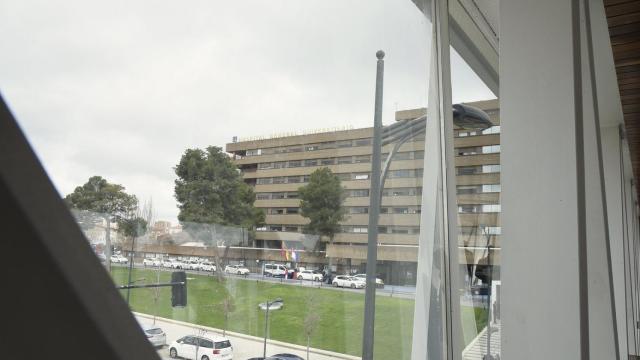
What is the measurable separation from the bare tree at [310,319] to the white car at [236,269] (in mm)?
344

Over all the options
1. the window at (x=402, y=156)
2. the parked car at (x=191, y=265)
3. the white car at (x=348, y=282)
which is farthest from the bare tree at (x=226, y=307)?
the window at (x=402, y=156)

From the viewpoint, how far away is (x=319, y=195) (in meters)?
1.71

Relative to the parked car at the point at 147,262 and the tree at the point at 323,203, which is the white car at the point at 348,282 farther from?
the parked car at the point at 147,262

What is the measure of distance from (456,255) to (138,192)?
73.1 inches

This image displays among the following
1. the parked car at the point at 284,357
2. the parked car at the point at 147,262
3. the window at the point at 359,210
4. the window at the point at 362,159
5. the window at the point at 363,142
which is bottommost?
the parked car at the point at 284,357

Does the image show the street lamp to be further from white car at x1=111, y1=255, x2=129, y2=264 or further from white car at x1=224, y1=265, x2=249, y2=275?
white car at x1=111, y1=255, x2=129, y2=264

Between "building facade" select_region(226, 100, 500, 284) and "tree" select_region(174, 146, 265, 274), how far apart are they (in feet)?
0.13

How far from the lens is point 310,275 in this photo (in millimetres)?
1650

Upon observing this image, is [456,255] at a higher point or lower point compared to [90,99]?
lower

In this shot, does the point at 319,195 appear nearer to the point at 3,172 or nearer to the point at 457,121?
the point at 457,121

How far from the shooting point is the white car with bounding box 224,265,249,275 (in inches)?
51.4

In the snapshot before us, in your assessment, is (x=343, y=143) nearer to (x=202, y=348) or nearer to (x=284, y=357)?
(x=284, y=357)

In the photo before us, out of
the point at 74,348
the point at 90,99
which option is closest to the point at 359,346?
the point at 90,99

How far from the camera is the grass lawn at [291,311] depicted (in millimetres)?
1134
